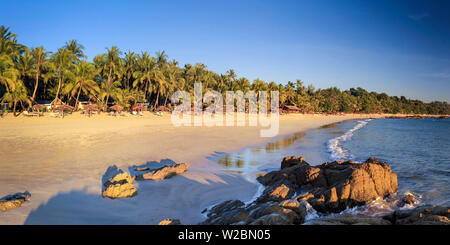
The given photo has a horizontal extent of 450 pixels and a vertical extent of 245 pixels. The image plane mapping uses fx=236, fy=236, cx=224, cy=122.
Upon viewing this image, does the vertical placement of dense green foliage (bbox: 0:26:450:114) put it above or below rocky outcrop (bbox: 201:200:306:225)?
above

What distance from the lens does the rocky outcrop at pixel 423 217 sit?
13.6ft

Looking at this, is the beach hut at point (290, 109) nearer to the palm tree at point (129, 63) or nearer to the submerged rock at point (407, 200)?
the palm tree at point (129, 63)

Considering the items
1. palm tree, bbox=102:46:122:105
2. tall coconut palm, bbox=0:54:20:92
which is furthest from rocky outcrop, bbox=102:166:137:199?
palm tree, bbox=102:46:122:105

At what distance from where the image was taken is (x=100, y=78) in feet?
148

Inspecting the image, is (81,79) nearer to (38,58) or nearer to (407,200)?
(38,58)

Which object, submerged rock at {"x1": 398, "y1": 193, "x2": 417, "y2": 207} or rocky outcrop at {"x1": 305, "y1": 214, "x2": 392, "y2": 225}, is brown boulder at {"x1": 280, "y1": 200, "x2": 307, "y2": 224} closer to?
rocky outcrop at {"x1": 305, "y1": 214, "x2": 392, "y2": 225}

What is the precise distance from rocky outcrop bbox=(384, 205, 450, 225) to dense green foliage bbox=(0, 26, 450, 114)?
34.9m

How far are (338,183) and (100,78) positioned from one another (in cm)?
4824

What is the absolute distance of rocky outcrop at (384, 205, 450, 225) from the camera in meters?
4.16

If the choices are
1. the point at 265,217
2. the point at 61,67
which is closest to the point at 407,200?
the point at 265,217

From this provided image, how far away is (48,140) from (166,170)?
1085 centimetres

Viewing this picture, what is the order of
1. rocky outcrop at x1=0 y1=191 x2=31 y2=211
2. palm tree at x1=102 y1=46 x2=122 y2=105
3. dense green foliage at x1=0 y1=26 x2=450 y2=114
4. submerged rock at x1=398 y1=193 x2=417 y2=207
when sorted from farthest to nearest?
palm tree at x1=102 y1=46 x2=122 y2=105 → dense green foliage at x1=0 y1=26 x2=450 y2=114 → submerged rock at x1=398 y1=193 x2=417 y2=207 → rocky outcrop at x1=0 y1=191 x2=31 y2=211
